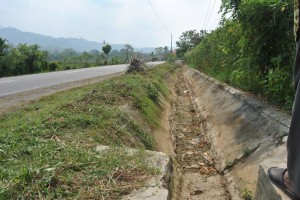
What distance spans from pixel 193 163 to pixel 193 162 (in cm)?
6

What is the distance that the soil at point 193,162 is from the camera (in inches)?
188

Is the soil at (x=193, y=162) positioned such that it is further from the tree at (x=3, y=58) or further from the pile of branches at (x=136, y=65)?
the tree at (x=3, y=58)

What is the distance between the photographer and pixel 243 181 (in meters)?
4.39

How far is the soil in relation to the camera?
477 centimetres

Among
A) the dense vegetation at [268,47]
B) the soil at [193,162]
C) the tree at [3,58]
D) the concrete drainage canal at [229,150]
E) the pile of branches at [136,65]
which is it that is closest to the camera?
the concrete drainage canal at [229,150]

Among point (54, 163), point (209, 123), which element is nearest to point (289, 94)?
point (209, 123)

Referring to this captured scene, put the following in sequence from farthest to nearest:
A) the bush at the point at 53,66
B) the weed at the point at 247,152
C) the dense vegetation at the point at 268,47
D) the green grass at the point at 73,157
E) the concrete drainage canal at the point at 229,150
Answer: the bush at the point at 53,66 → the dense vegetation at the point at 268,47 → the weed at the point at 247,152 → the concrete drainage canal at the point at 229,150 → the green grass at the point at 73,157

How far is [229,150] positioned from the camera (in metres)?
5.70

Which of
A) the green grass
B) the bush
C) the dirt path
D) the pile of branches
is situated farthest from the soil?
the bush

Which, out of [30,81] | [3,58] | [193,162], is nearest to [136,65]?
[30,81]

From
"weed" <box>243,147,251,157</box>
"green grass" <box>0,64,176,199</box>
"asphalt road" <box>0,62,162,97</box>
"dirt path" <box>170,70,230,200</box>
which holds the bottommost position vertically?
"dirt path" <box>170,70,230,200</box>

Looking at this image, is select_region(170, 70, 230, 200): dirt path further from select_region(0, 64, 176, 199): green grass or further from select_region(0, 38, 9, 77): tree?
select_region(0, 38, 9, 77): tree

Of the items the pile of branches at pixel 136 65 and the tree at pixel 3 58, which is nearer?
the pile of branches at pixel 136 65

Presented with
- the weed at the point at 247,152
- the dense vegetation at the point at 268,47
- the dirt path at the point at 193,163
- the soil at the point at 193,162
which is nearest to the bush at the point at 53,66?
the soil at the point at 193,162
